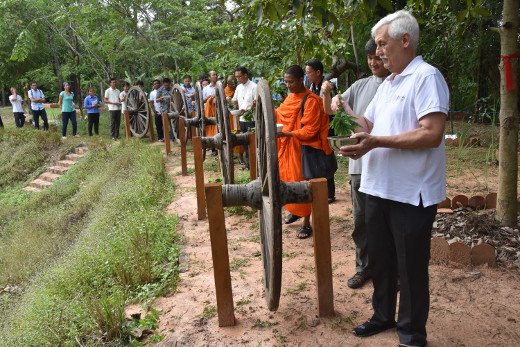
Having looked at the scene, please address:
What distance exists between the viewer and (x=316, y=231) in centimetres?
278

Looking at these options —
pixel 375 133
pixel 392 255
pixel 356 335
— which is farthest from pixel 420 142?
pixel 356 335

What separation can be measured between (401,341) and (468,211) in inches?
95.0

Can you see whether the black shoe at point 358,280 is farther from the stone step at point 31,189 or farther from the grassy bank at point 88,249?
the stone step at point 31,189

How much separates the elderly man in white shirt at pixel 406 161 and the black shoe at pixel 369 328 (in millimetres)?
216

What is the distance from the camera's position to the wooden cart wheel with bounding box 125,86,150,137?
37.2 ft

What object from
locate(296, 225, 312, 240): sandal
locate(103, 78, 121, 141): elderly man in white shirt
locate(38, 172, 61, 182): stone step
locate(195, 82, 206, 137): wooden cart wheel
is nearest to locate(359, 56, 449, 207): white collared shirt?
locate(296, 225, 312, 240): sandal

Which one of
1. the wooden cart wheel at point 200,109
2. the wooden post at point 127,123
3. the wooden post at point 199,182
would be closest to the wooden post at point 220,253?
the wooden post at point 199,182

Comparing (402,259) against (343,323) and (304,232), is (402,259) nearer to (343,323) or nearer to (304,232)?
(343,323)

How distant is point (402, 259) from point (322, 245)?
0.61 meters

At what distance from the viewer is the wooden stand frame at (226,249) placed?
270 centimetres

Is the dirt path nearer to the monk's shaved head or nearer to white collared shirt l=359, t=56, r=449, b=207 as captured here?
white collared shirt l=359, t=56, r=449, b=207

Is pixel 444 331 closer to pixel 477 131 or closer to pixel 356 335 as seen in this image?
pixel 356 335

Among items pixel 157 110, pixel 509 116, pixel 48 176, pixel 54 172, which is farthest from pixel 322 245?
pixel 54 172

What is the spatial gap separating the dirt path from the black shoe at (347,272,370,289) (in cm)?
4
